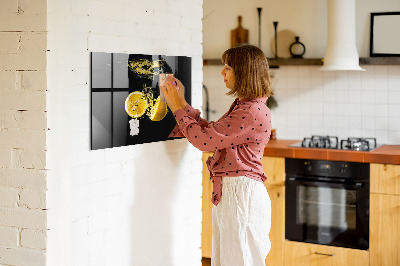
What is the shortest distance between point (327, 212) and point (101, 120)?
7.59 ft

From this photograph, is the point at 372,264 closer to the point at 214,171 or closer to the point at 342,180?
the point at 342,180

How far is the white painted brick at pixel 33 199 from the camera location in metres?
2.31

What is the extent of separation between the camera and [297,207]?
438 centimetres

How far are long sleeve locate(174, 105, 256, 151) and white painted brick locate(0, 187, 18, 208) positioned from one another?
81 cm

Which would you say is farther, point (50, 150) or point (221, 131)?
point (221, 131)

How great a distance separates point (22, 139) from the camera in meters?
2.33

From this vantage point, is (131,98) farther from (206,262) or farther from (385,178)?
(206,262)

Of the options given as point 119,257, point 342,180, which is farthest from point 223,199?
point 342,180

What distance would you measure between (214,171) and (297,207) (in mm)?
1704

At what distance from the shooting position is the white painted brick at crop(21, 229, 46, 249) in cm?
232

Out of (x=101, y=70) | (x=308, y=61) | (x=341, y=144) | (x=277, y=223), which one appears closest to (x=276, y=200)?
(x=277, y=223)

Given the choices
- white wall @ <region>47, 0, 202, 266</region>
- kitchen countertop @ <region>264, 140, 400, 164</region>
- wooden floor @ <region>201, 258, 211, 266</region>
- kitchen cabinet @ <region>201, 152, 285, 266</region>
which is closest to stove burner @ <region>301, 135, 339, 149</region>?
kitchen countertop @ <region>264, 140, 400, 164</region>

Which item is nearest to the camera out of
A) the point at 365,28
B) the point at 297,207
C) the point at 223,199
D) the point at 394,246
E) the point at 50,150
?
the point at 50,150

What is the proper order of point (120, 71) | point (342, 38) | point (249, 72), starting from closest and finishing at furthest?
point (120, 71) → point (249, 72) → point (342, 38)
